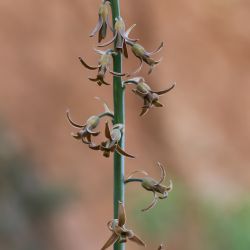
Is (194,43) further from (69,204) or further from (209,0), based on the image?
(69,204)

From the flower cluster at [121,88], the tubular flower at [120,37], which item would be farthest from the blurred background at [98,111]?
the tubular flower at [120,37]

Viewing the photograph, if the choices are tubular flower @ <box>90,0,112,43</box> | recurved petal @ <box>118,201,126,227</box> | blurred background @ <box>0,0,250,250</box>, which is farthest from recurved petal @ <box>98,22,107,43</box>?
blurred background @ <box>0,0,250,250</box>

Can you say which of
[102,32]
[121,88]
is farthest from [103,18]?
[121,88]

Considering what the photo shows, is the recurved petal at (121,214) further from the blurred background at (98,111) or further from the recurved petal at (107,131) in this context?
the blurred background at (98,111)

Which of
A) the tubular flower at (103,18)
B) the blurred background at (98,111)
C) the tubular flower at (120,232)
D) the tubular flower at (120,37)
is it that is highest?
the blurred background at (98,111)

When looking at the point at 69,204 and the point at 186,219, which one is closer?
the point at 186,219

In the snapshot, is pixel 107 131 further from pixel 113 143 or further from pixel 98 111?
pixel 98 111

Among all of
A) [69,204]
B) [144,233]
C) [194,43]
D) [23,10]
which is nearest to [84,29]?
[23,10]

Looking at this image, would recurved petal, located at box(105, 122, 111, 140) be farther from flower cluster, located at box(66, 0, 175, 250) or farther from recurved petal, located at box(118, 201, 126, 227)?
recurved petal, located at box(118, 201, 126, 227)
